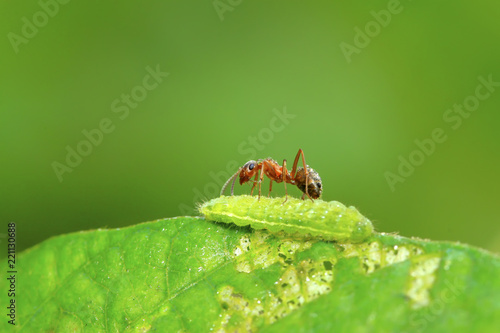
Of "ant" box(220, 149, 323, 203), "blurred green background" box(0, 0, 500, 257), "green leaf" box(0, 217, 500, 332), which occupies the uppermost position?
"blurred green background" box(0, 0, 500, 257)

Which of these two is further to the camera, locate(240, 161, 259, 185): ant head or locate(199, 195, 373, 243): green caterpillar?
locate(240, 161, 259, 185): ant head

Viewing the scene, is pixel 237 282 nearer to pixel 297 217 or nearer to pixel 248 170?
pixel 297 217

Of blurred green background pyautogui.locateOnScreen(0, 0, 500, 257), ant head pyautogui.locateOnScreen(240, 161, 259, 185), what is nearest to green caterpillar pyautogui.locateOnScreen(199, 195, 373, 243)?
ant head pyautogui.locateOnScreen(240, 161, 259, 185)

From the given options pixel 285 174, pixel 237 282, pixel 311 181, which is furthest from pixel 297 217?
pixel 285 174

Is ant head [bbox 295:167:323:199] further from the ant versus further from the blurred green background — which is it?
the blurred green background

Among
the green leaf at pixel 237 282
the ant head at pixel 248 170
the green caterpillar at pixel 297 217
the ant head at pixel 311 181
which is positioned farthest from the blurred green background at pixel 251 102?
the green leaf at pixel 237 282

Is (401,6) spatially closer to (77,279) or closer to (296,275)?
(296,275)
